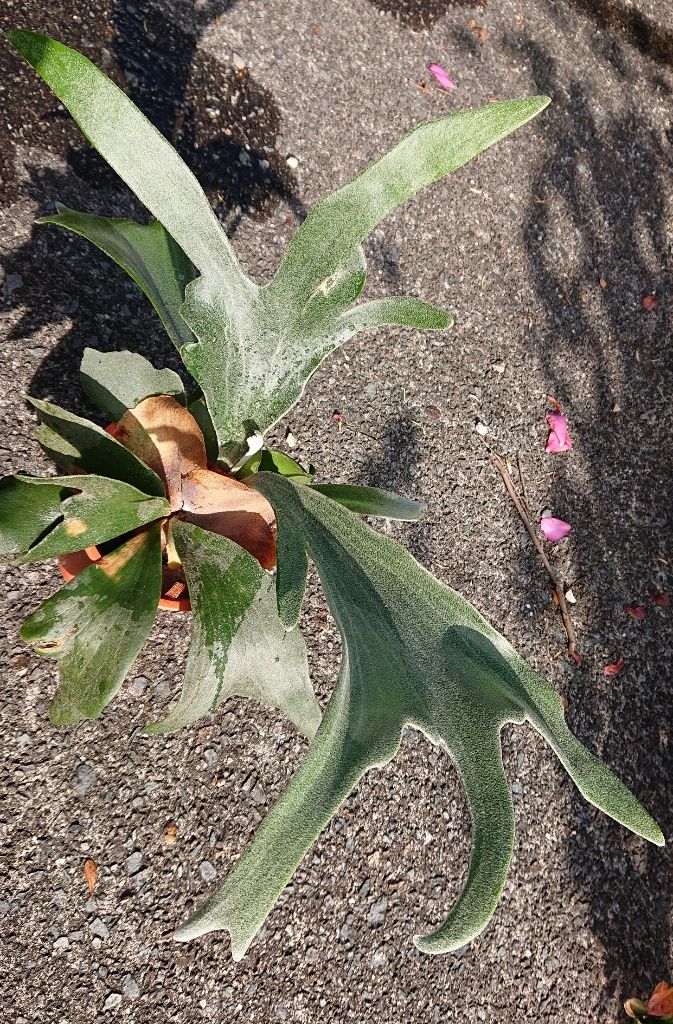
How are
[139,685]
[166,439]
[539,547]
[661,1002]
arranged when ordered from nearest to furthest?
1. [166,439]
2. [139,685]
3. [661,1002]
4. [539,547]

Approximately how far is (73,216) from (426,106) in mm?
1380

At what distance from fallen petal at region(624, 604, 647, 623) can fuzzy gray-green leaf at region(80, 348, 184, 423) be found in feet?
4.15

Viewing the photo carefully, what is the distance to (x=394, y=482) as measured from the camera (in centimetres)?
166

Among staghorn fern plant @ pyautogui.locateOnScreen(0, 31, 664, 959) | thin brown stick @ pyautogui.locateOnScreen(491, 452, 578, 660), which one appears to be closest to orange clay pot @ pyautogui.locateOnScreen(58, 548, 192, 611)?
staghorn fern plant @ pyautogui.locateOnScreen(0, 31, 664, 959)

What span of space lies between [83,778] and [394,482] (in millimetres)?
834

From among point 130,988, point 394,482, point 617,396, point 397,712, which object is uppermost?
point 397,712

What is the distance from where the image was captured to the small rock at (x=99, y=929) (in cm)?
117

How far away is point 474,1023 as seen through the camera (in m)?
1.39

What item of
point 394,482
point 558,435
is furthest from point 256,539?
point 558,435

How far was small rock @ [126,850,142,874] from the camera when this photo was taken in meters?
1.21

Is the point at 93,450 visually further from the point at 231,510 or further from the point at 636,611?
the point at 636,611

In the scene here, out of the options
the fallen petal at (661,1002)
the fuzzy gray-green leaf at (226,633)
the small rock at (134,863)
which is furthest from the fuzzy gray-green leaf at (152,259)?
the fallen petal at (661,1002)

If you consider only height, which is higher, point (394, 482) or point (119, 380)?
point (119, 380)

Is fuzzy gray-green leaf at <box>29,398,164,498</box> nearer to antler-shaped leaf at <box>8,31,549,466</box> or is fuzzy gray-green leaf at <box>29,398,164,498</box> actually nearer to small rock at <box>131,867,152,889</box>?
antler-shaped leaf at <box>8,31,549,466</box>
